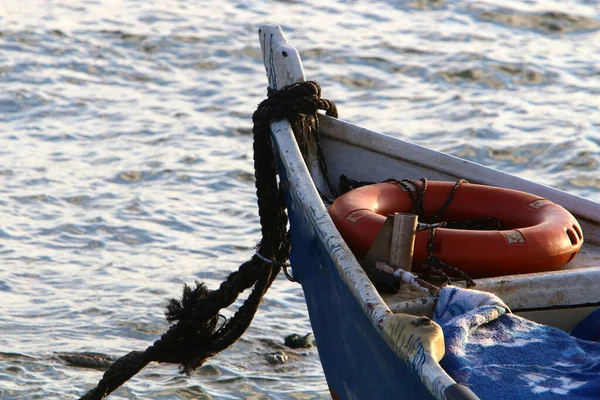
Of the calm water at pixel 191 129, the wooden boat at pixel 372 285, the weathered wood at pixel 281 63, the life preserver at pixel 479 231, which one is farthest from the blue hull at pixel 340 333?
the calm water at pixel 191 129

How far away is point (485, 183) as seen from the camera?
3.50 meters

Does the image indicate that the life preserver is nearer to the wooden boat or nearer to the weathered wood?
the wooden boat

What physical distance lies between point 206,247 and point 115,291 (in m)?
0.73

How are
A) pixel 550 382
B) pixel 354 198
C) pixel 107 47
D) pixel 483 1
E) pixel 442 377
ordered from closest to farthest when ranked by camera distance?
pixel 442 377 → pixel 550 382 → pixel 354 198 → pixel 107 47 → pixel 483 1

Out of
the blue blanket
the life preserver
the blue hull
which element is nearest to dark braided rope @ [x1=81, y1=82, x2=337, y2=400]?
the blue hull

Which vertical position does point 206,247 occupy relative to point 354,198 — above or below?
below

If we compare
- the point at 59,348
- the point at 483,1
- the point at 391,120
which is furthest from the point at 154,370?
the point at 483,1

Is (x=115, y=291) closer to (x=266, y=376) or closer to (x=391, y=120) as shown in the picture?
(x=266, y=376)

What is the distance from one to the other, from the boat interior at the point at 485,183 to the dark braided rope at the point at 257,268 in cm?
10

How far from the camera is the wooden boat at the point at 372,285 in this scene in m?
2.15

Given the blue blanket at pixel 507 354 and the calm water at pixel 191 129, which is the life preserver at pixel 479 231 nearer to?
the blue blanket at pixel 507 354

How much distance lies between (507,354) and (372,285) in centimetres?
39

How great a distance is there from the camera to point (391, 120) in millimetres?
7547

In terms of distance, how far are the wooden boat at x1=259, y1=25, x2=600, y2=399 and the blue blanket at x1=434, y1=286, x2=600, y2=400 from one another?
0.12 feet
